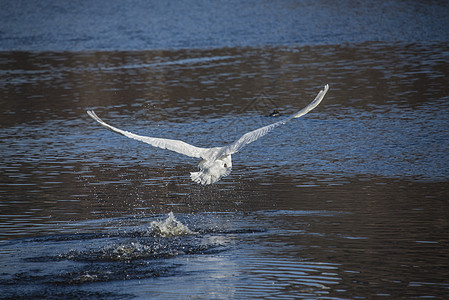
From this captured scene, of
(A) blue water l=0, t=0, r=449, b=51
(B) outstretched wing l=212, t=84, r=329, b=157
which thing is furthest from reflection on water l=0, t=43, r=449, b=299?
(A) blue water l=0, t=0, r=449, b=51

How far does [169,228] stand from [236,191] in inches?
78.9

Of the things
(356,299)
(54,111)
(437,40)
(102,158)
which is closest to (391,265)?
(356,299)

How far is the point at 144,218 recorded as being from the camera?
35.1 feet

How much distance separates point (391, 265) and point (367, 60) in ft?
54.5

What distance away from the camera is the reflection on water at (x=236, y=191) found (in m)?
8.41

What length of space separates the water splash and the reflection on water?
28 mm

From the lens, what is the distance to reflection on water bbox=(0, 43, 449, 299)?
8406mm

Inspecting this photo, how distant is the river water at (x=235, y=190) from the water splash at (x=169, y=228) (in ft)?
0.10

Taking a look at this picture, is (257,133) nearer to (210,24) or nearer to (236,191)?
(236,191)

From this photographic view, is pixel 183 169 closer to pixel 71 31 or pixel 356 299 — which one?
pixel 356 299

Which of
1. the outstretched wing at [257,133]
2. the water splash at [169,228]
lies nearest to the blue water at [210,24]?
the outstretched wing at [257,133]

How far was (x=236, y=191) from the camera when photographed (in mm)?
11805

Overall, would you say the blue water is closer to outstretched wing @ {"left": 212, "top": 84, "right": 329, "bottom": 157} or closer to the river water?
the river water

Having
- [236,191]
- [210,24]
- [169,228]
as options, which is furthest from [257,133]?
[210,24]
